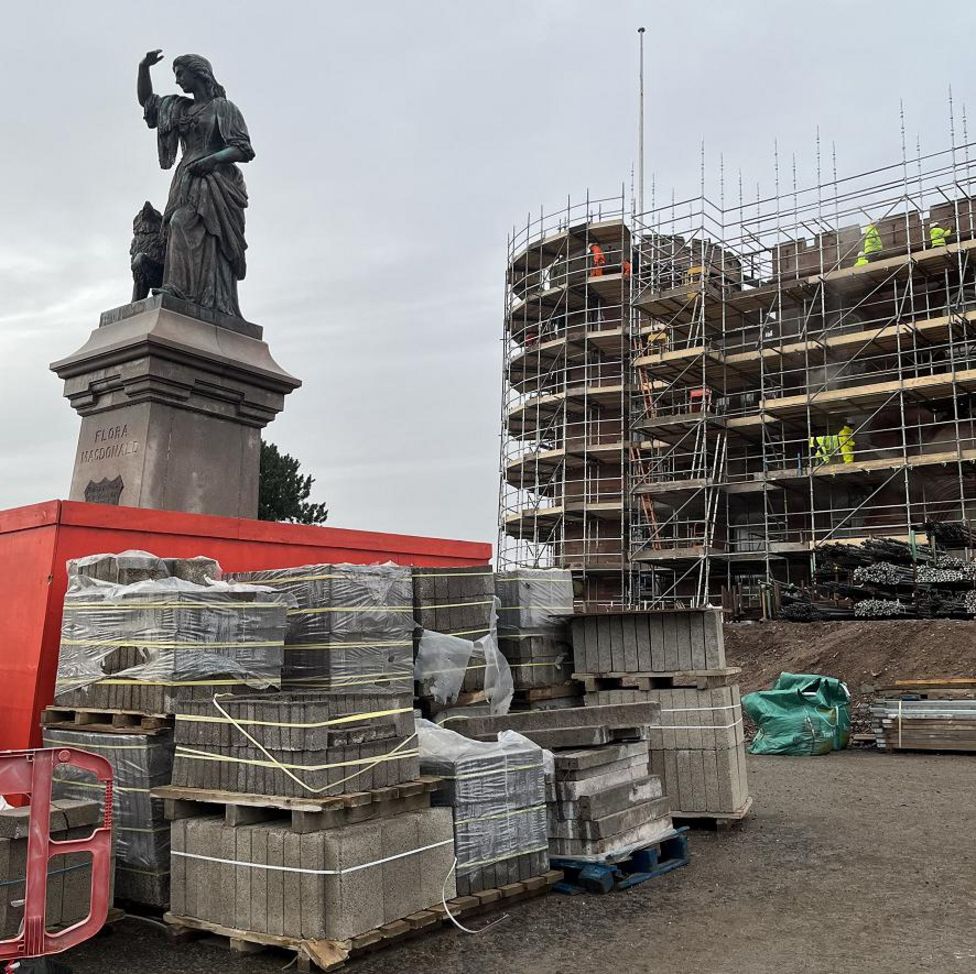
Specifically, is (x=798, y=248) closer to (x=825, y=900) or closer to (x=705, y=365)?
(x=705, y=365)

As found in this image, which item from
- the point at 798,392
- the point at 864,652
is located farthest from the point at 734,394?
the point at 864,652

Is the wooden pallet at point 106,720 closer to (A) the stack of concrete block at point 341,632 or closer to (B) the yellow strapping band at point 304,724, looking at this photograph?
(B) the yellow strapping band at point 304,724

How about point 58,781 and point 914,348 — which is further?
point 914,348

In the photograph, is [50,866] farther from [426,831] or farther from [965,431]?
[965,431]

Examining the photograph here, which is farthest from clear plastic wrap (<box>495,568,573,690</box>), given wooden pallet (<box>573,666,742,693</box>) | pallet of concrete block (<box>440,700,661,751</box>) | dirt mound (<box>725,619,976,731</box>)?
dirt mound (<box>725,619,976,731</box>)

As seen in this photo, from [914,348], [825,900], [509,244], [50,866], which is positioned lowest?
[825,900]

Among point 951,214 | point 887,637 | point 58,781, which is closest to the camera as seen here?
point 58,781

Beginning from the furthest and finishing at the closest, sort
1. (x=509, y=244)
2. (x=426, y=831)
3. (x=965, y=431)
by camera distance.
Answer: (x=509, y=244), (x=965, y=431), (x=426, y=831)

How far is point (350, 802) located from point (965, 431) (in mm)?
27308

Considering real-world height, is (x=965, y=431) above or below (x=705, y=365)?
below

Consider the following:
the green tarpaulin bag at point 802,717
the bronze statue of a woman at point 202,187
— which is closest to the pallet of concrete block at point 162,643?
the bronze statue of a woman at point 202,187

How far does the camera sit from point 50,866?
5047 millimetres

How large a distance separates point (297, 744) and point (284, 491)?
1269 inches

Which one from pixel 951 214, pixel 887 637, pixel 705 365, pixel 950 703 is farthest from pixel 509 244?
pixel 950 703
